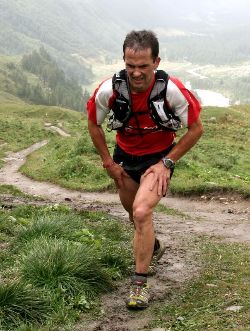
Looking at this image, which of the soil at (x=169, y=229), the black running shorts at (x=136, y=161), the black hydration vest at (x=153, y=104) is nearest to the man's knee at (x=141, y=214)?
the black running shorts at (x=136, y=161)

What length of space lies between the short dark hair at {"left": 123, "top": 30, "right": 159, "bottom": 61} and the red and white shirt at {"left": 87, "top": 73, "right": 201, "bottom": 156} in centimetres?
57

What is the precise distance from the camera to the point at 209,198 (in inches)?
683

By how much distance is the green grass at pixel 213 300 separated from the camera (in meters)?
5.50

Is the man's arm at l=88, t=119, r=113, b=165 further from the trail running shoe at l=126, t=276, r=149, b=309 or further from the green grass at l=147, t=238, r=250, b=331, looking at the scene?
the green grass at l=147, t=238, r=250, b=331

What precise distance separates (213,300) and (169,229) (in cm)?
597

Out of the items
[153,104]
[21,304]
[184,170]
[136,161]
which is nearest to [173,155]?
[136,161]

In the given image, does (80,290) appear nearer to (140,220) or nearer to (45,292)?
(45,292)

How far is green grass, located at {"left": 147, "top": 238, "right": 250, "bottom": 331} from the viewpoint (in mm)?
5496

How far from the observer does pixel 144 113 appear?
6.84 metres

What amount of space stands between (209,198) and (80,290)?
11.5 m

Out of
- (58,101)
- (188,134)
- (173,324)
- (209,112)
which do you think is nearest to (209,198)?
(188,134)

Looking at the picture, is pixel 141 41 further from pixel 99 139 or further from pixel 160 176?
pixel 160 176

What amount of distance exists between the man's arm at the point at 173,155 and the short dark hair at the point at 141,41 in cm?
122

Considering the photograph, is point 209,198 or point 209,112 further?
point 209,112
